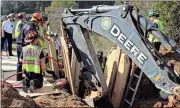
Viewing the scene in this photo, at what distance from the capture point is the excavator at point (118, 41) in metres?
6.08

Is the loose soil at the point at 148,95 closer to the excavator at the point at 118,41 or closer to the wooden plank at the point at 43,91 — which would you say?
the excavator at the point at 118,41

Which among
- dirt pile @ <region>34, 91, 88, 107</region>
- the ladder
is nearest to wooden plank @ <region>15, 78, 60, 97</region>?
dirt pile @ <region>34, 91, 88, 107</region>

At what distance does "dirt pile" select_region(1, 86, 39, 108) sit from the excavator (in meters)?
1.77

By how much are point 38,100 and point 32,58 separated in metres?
1.33

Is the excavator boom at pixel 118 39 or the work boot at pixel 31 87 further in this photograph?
the work boot at pixel 31 87

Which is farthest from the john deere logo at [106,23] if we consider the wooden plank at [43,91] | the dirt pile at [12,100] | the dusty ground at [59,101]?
the dirt pile at [12,100]

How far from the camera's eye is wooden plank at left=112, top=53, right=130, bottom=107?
775cm

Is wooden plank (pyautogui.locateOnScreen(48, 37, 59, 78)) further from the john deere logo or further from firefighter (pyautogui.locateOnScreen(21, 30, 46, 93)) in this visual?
the john deere logo

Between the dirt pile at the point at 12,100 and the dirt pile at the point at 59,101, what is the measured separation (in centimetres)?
54

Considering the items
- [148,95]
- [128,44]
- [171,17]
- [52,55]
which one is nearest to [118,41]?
[128,44]

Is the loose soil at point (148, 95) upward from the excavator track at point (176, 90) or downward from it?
downward

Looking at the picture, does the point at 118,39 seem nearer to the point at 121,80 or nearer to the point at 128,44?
the point at 128,44

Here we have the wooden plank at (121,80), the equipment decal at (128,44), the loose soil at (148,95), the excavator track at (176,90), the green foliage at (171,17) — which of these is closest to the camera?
the excavator track at (176,90)

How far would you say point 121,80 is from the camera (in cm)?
786
